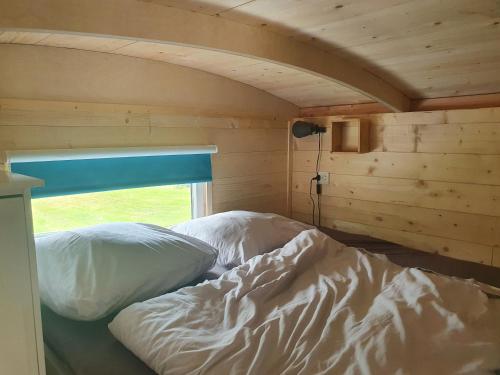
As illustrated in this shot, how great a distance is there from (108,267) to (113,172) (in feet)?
2.41

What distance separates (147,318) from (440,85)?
194 centimetres

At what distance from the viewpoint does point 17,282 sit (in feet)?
2.56

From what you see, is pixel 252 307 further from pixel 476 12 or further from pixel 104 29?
pixel 476 12

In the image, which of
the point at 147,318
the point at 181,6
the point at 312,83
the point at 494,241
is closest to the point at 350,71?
the point at 312,83

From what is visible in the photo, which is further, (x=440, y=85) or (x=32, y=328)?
(x=440, y=85)

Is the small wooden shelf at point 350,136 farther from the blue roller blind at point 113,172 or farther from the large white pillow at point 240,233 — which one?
the blue roller blind at point 113,172

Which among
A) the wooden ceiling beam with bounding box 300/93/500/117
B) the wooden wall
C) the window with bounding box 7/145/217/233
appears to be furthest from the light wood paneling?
the wooden ceiling beam with bounding box 300/93/500/117

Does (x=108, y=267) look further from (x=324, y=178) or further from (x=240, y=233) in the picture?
(x=324, y=178)

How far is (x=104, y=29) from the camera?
1246mm

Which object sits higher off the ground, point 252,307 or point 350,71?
point 350,71

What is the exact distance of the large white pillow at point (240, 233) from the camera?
186 centimetres

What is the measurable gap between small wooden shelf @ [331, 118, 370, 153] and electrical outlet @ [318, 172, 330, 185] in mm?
209

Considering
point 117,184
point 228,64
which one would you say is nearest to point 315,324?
point 117,184

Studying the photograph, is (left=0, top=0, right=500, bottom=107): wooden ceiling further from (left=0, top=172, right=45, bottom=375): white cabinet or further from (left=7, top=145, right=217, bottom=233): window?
(left=0, top=172, right=45, bottom=375): white cabinet
